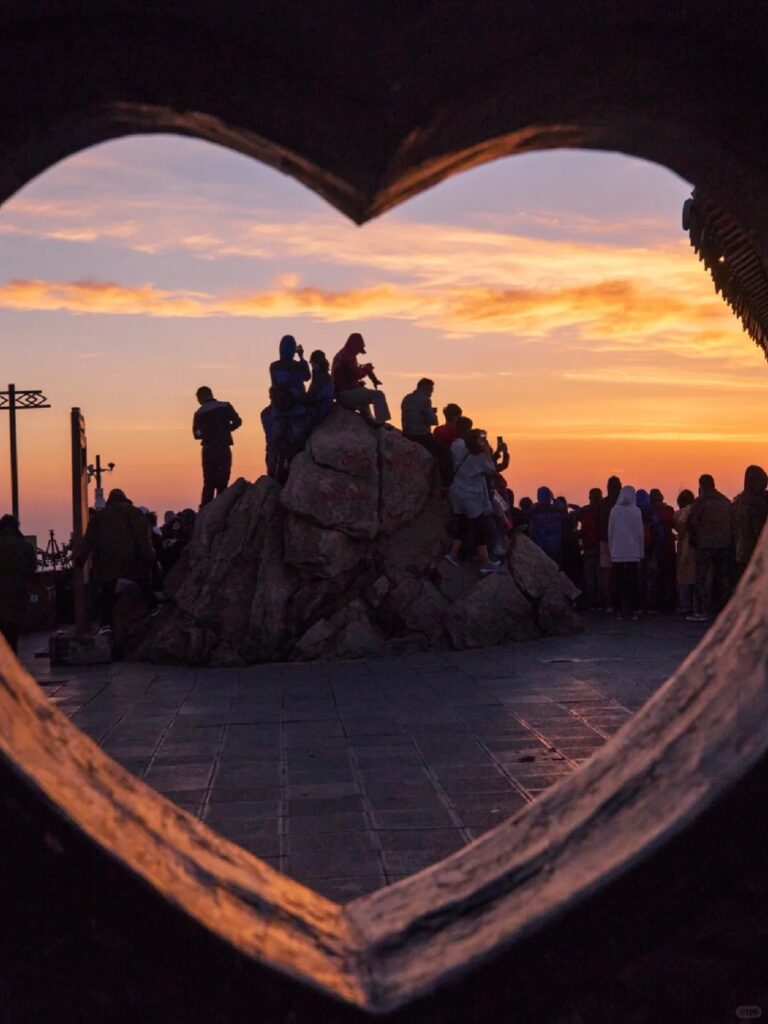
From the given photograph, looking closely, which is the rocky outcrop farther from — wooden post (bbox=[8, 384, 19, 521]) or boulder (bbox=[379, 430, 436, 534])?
wooden post (bbox=[8, 384, 19, 521])

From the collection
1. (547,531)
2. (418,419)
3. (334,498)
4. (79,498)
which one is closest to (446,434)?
(418,419)

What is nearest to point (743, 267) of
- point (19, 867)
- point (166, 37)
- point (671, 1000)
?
point (166, 37)

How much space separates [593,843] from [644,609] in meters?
14.8

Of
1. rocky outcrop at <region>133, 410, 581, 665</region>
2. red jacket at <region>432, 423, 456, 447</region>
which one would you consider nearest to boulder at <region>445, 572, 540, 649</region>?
rocky outcrop at <region>133, 410, 581, 665</region>

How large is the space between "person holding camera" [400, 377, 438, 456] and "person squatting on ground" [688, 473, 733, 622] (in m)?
3.03

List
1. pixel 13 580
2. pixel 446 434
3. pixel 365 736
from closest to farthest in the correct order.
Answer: pixel 365 736 → pixel 13 580 → pixel 446 434

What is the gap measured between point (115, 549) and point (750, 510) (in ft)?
21.3

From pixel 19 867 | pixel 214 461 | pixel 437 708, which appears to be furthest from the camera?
pixel 214 461

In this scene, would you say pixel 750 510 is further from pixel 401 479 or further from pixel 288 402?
pixel 288 402

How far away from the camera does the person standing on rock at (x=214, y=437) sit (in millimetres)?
14859

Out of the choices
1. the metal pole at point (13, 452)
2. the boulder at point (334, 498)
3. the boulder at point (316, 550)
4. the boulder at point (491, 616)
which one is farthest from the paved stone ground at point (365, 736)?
the metal pole at point (13, 452)

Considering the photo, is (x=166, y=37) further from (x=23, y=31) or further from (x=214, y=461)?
(x=214, y=461)

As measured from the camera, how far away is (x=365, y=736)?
7996 millimetres

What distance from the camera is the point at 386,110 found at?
1991 millimetres
